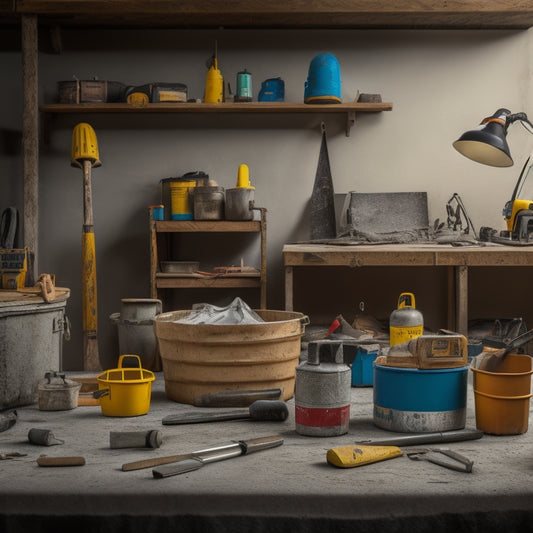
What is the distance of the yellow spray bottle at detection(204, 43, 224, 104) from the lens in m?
4.64

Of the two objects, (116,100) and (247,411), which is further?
(116,100)

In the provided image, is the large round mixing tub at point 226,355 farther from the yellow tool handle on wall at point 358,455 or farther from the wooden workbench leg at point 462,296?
the wooden workbench leg at point 462,296

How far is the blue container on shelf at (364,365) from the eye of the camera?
307 cm

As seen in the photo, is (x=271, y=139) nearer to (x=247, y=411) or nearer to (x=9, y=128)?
(x=9, y=128)

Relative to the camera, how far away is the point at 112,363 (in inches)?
193

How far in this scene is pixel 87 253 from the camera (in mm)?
4348

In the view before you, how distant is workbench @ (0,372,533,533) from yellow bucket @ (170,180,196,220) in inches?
105

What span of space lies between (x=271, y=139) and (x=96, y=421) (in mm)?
3021

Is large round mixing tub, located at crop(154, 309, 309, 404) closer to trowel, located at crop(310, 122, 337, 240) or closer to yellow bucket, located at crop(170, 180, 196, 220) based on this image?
yellow bucket, located at crop(170, 180, 196, 220)

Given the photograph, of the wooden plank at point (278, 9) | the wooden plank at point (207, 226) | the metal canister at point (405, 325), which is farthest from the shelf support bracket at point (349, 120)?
the metal canister at point (405, 325)

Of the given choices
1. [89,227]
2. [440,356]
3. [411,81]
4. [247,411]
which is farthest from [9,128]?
[440,356]

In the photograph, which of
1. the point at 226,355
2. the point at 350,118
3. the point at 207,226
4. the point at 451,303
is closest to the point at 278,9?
the point at 350,118

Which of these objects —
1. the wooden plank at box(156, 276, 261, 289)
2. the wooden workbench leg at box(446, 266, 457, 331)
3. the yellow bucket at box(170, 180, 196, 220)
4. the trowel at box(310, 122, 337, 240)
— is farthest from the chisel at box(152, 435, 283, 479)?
the wooden workbench leg at box(446, 266, 457, 331)

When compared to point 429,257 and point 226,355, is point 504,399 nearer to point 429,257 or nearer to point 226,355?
point 226,355
